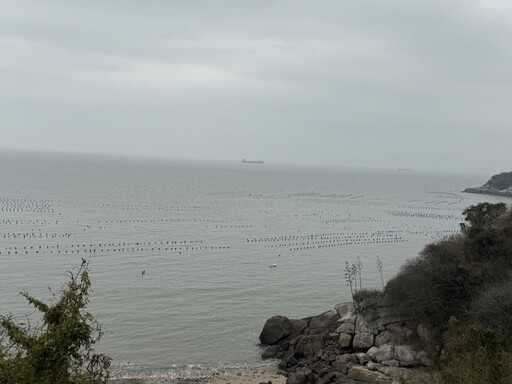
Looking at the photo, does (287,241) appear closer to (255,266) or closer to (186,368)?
(255,266)

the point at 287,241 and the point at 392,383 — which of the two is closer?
the point at 392,383

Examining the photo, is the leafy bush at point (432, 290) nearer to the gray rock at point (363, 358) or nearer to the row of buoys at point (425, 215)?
the gray rock at point (363, 358)

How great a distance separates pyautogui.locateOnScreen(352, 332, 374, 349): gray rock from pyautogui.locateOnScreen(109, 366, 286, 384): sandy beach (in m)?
4.69

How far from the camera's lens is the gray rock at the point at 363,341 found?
1112 inches

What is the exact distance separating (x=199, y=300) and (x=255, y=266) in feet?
44.8

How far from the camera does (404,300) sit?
92.1ft

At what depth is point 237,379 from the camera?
2739 cm

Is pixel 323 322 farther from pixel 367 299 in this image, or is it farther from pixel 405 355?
pixel 405 355

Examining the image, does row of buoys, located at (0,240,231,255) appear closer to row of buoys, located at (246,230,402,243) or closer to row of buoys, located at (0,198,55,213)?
row of buoys, located at (246,230,402,243)

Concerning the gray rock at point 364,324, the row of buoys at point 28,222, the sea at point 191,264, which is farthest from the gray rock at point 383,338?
the row of buoys at point 28,222

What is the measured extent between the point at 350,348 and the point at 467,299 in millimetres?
7143

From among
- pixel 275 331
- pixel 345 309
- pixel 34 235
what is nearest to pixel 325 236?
pixel 34 235

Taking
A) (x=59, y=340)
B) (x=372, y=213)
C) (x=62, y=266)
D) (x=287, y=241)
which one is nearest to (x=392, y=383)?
(x=59, y=340)

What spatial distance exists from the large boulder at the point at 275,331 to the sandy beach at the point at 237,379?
3.83 meters
